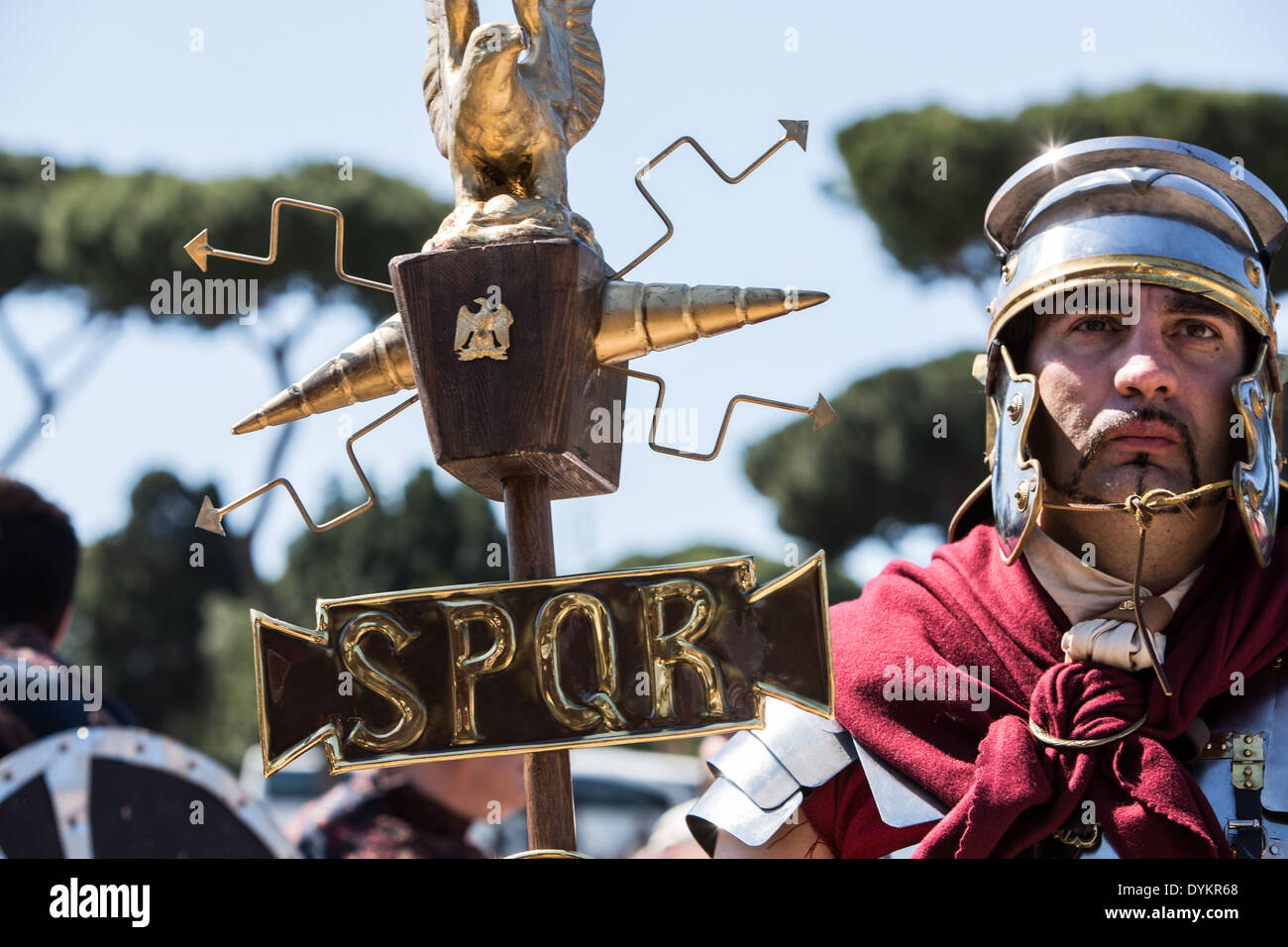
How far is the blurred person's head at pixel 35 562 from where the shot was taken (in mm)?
4211

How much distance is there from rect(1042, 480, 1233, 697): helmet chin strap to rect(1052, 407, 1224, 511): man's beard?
0.02 metres


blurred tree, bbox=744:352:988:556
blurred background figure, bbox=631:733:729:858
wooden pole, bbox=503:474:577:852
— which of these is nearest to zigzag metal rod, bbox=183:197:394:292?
wooden pole, bbox=503:474:577:852

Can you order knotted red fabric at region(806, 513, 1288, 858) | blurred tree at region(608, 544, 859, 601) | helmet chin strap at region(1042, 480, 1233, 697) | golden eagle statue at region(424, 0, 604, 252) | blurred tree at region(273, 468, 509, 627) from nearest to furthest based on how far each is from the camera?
golden eagle statue at region(424, 0, 604, 252)
knotted red fabric at region(806, 513, 1288, 858)
helmet chin strap at region(1042, 480, 1233, 697)
blurred tree at region(608, 544, 859, 601)
blurred tree at region(273, 468, 509, 627)

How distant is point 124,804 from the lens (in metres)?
2.79

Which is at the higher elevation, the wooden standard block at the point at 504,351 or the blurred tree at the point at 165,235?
the blurred tree at the point at 165,235

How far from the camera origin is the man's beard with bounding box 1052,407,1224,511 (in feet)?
10.2

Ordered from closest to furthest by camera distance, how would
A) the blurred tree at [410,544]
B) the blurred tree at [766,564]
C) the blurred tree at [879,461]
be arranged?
1. the blurred tree at [766,564]
2. the blurred tree at [879,461]
3. the blurred tree at [410,544]

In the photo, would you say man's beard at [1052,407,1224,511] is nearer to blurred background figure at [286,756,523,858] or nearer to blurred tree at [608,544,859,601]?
blurred background figure at [286,756,523,858]

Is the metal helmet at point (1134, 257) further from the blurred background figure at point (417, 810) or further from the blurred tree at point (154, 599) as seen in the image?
the blurred tree at point (154, 599)

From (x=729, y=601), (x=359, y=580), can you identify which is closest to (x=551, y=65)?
(x=729, y=601)

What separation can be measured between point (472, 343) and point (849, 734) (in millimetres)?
1157

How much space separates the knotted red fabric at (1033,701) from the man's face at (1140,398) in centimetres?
24

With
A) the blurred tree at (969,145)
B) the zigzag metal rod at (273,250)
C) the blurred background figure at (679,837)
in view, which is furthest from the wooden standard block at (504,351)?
the blurred tree at (969,145)
